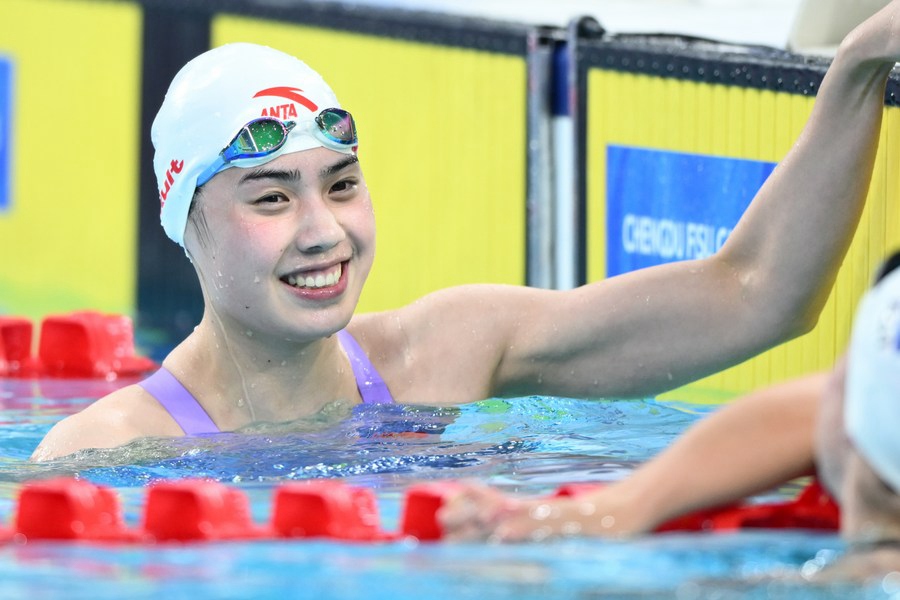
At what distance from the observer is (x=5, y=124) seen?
6.70m

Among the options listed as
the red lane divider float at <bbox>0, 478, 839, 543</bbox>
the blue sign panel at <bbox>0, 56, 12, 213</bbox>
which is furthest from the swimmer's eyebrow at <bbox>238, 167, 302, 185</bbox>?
the blue sign panel at <bbox>0, 56, 12, 213</bbox>

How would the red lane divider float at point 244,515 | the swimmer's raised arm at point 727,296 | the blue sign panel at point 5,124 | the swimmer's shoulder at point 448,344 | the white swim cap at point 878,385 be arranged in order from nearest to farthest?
the white swim cap at point 878,385 → the red lane divider float at point 244,515 → the swimmer's raised arm at point 727,296 → the swimmer's shoulder at point 448,344 → the blue sign panel at point 5,124

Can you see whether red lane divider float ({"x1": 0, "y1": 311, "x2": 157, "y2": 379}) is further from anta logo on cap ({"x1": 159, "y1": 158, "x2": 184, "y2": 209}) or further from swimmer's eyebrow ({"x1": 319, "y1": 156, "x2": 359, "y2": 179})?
swimmer's eyebrow ({"x1": 319, "y1": 156, "x2": 359, "y2": 179})

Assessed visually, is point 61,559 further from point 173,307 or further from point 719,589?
point 173,307

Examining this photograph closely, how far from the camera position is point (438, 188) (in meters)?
5.45

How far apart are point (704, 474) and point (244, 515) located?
0.70 metres

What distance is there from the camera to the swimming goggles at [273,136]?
11.0ft

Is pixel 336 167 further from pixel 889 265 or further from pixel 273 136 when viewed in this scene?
pixel 889 265

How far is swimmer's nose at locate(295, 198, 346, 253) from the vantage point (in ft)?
10.7

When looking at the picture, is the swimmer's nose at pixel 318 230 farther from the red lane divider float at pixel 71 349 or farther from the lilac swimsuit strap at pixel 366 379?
the red lane divider float at pixel 71 349

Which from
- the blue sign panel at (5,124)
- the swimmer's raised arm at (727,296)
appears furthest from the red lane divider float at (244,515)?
the blue sign panel at (5,124)

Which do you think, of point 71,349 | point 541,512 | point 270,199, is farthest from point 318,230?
point 71,349

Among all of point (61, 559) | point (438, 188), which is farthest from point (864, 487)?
point (438, 188)

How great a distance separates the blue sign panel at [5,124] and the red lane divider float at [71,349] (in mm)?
1607
